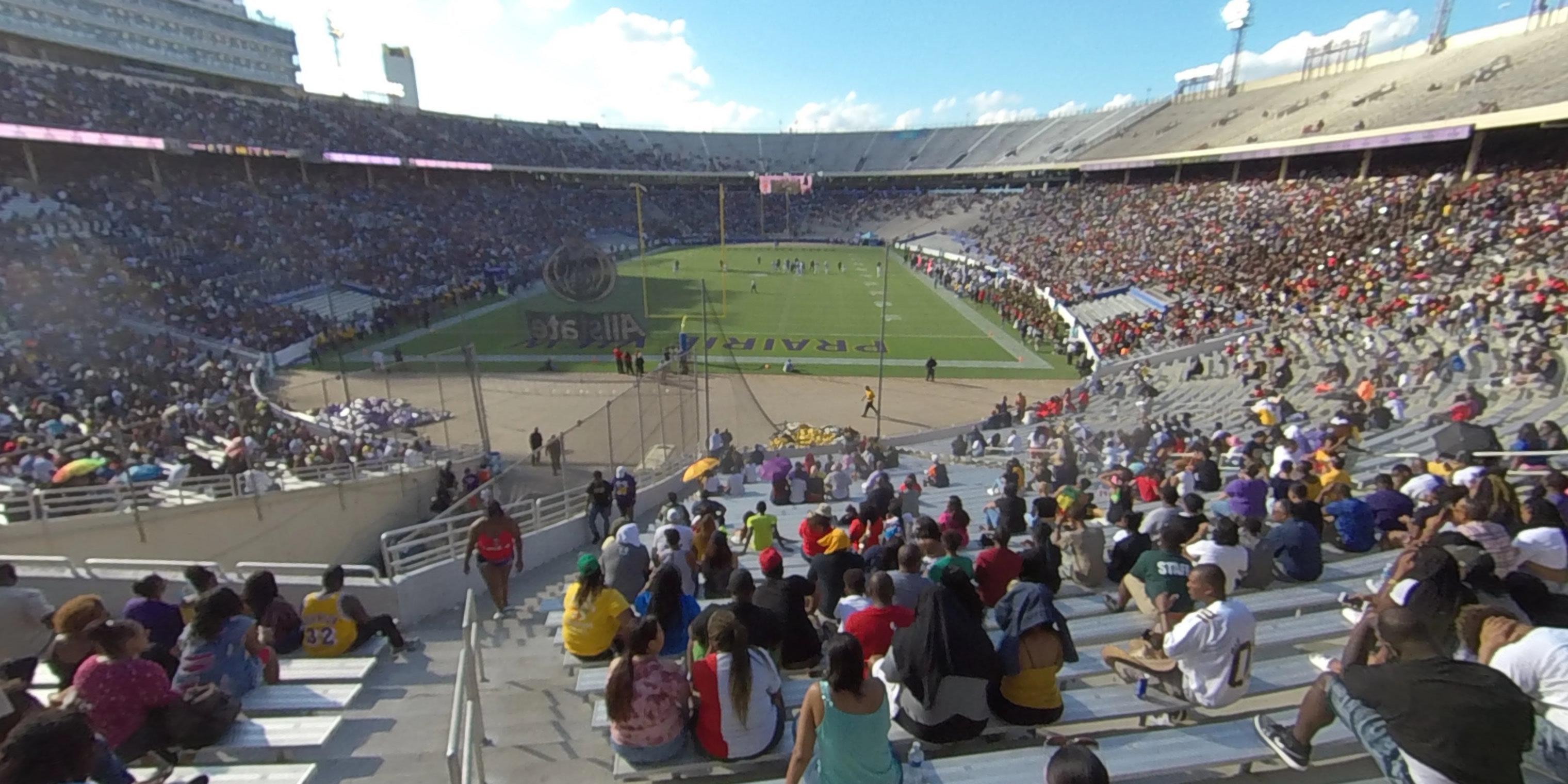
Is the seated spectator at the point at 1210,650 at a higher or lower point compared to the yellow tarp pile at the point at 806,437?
higher

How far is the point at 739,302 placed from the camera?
137 feet

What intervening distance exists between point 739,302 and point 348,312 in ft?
61.8

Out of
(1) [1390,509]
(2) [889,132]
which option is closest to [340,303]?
(1) [1390,509]

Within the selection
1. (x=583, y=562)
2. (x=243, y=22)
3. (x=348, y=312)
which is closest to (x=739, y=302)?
(x=348, y=312)

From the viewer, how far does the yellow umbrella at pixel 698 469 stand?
46.2 ft

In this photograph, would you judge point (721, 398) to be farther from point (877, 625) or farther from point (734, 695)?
point (734, 695)

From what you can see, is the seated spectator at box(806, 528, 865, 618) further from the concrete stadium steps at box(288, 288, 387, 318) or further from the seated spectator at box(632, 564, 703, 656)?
the concrete stadium steps at box(288, 288, 387, 318)

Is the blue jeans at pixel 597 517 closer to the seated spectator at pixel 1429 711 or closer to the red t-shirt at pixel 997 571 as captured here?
the red t-shirt at pixel 997 571

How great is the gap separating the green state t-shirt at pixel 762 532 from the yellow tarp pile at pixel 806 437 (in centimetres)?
917

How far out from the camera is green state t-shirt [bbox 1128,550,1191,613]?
200 inches

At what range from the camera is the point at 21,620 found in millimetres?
5340

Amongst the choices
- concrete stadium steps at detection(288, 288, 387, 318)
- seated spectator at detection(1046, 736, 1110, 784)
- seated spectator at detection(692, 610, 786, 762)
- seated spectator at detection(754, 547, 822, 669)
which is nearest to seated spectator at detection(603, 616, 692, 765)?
seated spectator at detection(692, 610, 786, 762)

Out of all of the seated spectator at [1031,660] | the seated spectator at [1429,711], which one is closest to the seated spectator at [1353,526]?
the seated spectator at [1429,711]

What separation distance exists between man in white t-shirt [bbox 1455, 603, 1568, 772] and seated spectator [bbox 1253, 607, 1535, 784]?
1.64ft
